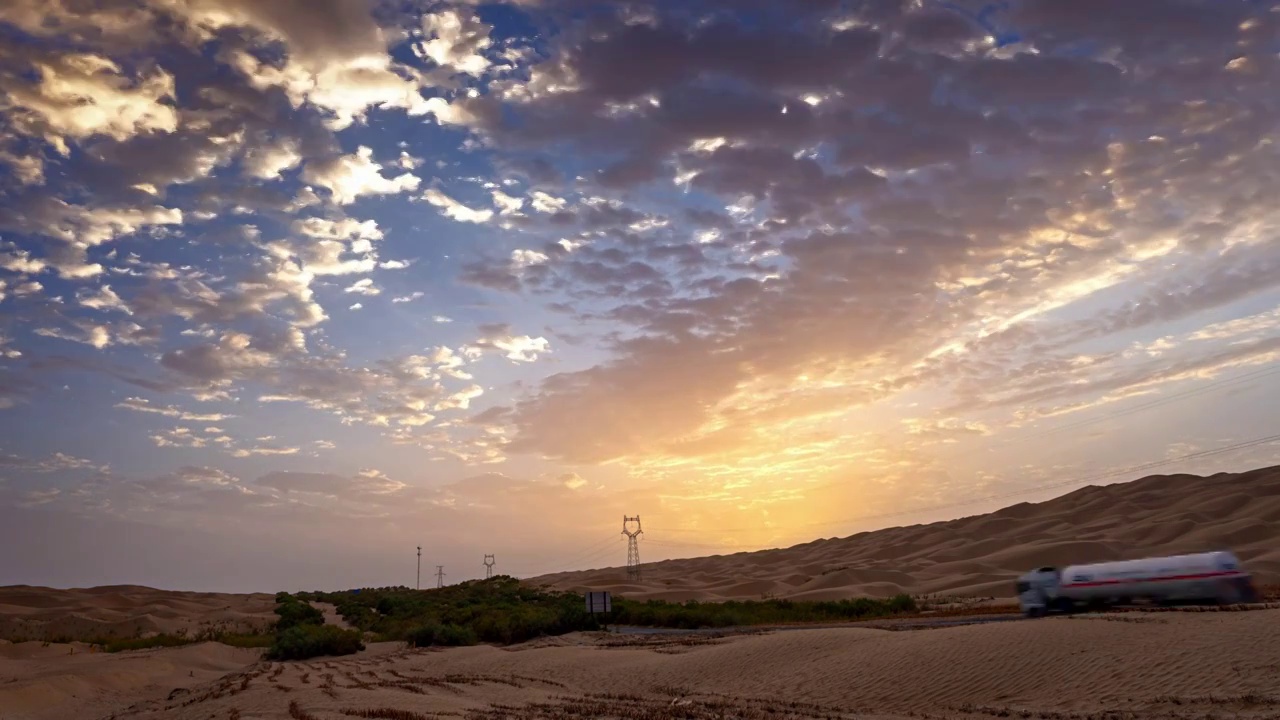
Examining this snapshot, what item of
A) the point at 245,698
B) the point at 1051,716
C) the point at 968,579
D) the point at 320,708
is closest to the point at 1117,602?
the point at 1051,716

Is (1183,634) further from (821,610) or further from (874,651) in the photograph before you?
(821,610)

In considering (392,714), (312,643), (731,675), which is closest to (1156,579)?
(731,675)

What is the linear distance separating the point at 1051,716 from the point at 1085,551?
55490mm

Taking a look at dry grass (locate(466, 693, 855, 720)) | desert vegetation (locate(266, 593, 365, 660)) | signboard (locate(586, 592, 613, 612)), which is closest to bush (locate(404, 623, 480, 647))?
desert vegetation (locate(266, 593, 365, 660))

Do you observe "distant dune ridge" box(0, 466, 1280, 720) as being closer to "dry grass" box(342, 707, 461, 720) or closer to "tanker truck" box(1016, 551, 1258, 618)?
"dry grass" box(342, 707, 461, 720)

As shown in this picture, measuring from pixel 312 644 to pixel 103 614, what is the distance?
123ft

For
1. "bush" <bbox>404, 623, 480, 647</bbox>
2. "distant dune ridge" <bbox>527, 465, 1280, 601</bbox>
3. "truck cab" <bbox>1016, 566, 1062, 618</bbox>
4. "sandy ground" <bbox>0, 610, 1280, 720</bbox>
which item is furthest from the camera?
"distant dune ridge" <bbox>527, 465, 1280, 601</bbox>

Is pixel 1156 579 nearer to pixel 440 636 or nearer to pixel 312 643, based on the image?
pixel 440 636

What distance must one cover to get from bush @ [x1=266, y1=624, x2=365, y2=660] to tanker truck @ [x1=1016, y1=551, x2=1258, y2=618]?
106 feet

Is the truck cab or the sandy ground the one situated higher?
the truck cab

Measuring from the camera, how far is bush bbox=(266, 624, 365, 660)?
141 feet

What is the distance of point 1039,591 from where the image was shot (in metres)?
32.5

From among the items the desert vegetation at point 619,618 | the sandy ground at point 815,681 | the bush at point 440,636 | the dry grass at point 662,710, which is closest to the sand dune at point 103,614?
the desert vegetation at point 619,618

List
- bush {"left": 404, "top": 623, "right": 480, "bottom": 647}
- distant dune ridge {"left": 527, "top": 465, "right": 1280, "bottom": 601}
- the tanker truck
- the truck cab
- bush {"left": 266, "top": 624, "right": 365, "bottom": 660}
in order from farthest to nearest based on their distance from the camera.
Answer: distant dune ridge {"left": 527, "top": 465, "right": 1280, "bottom": 601} < bush {"left": 404, "top": 623, "right": 480, "bottom": 647} < bush {"left": 266, "top": 624, "right": 365, "bottom": 660} < the truck cab < the tanker truck
